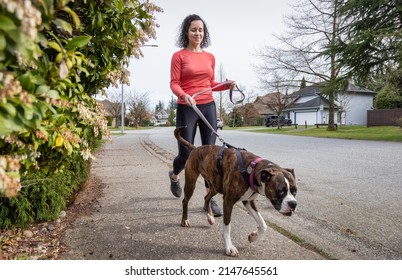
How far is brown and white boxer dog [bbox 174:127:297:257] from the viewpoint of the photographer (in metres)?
2.46

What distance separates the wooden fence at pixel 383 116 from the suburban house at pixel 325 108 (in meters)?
4.84

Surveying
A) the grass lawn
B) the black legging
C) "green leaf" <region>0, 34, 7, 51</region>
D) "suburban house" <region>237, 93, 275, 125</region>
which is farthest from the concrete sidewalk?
"suburban house" <region>237, 93, 275, 125</region>

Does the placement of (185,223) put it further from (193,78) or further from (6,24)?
(6,24)

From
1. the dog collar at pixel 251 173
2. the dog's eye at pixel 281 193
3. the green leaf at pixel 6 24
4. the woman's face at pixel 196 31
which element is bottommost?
the dog's eye at pixel 281 193

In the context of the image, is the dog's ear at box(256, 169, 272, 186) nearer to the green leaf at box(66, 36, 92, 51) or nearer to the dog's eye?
the dog's eye

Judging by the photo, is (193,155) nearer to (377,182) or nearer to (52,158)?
(52,158)

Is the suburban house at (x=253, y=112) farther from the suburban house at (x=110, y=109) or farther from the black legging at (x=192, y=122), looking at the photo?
the black legging at (x=192, y=122)

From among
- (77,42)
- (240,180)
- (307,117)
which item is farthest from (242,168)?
(307,117)

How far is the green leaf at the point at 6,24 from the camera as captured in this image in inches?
38.8

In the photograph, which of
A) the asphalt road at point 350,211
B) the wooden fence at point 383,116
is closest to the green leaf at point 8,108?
the asphalt road at point 350,211

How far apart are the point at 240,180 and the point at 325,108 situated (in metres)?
45.5

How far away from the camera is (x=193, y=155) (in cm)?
343

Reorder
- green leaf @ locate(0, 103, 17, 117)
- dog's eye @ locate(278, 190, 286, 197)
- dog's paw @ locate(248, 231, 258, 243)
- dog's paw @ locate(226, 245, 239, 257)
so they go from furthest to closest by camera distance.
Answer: dog's paw @ locate(248, 231, 258, 243), dog's paw @ locate(226, 245, 239, 257), dog's eye @ locate(278, 190, 286, 197), green leaf @ locate(0, 103, 17, 117)

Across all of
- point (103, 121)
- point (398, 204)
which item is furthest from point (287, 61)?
point (103, 121)
